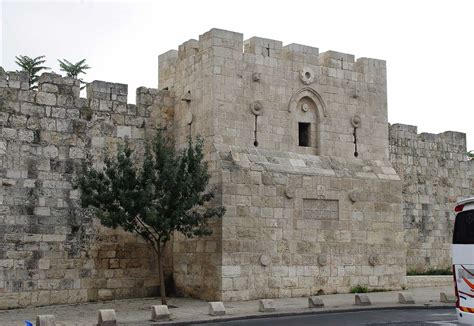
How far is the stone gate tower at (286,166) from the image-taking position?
14180mm

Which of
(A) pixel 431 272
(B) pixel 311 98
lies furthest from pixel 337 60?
(A) pixel 431 272

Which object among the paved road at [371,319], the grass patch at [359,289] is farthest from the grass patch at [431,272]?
the paved road at [371,319]

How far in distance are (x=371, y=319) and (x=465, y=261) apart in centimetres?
340

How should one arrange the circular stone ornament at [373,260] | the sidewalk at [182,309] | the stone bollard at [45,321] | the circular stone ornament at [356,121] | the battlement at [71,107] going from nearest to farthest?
the stone bollard at [45,321]
the sidewalk at [182,309]
the battlement at [71,107]
the circular stone ornament at [373,260]
the circular stone ornament at [356,121]

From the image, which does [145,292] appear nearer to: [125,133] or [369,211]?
[125,133]

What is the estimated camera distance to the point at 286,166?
A: 49.3ft

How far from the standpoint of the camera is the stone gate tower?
14180mm

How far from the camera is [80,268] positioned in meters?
13.9

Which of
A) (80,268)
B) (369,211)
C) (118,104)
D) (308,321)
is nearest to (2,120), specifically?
(118,104)

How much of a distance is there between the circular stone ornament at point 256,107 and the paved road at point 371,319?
16.5ft

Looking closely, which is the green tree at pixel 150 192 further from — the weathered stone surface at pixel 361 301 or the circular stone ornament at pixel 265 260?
the weathered stone surface at pixel 361 301

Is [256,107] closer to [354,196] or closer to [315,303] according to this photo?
[354,196]

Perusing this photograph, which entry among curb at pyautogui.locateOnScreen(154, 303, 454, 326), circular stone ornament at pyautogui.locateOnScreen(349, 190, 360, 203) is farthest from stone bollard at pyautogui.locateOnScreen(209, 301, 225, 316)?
circular stone ornament at pyautogui.locateOnScreen(349, 190, 360, 203)

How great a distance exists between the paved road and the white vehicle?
2305mm
